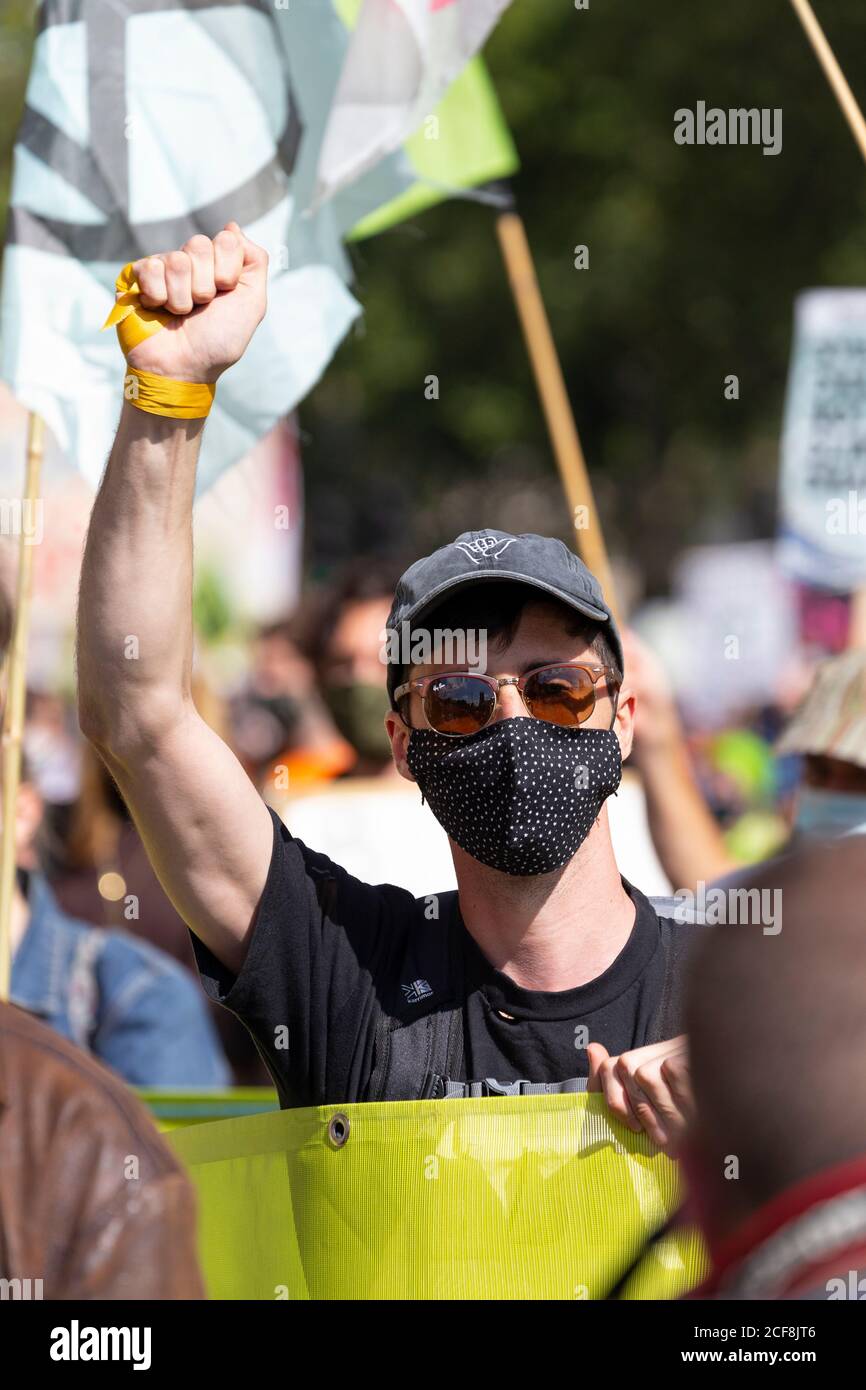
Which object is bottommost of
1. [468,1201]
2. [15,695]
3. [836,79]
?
[468,1201]

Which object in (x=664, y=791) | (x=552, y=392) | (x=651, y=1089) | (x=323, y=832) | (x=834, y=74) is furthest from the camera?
(x=323, y=832)

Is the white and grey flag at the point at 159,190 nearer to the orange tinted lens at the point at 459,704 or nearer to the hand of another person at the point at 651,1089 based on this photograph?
the orange tinted lens at the point at 459,704

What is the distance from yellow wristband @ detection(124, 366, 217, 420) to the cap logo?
1.58 ft

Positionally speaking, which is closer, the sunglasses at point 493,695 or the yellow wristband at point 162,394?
the yellow wristband at point 162,394

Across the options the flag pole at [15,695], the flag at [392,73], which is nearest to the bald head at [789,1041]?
the flag pole at [15,695]

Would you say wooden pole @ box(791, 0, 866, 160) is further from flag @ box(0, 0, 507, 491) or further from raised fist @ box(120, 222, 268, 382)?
raised fist @ box(120, 222, 268, 382)

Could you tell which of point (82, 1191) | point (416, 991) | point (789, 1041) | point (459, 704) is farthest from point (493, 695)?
point (789, 1041)

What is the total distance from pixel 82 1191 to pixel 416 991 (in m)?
0.93

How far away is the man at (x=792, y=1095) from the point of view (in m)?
1.27

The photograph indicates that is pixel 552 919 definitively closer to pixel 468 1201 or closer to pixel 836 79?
pixel 468 1201

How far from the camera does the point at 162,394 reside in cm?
235

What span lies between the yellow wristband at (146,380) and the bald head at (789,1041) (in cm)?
124

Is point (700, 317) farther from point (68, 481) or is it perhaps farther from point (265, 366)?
point (265, 366)
